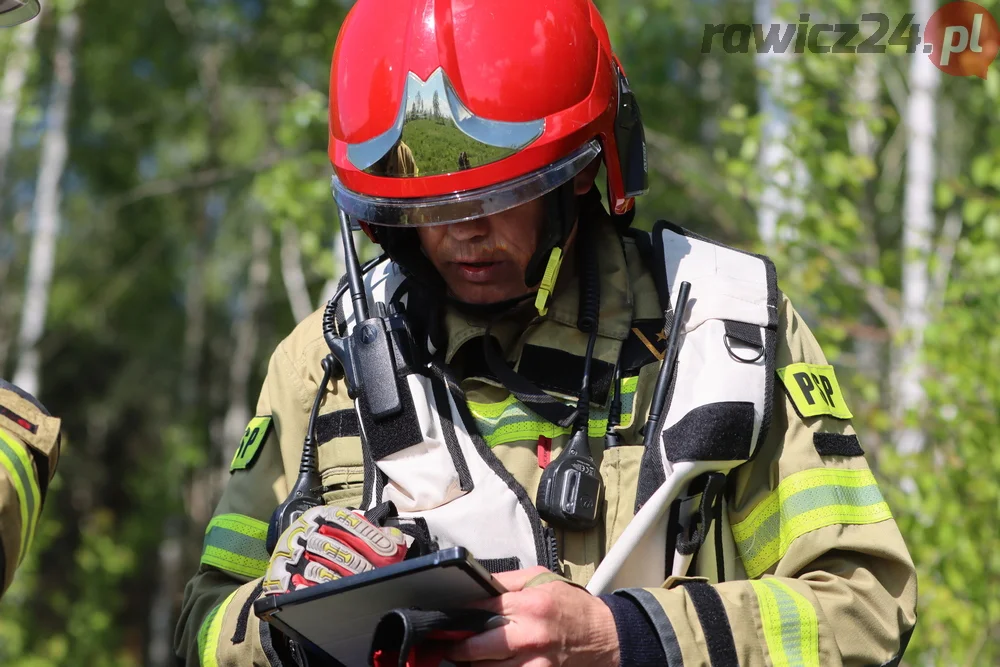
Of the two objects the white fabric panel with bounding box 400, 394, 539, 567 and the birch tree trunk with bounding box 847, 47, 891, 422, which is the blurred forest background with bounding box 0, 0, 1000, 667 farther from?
the white fabric panel with bounding box 400, 394, 539, 567

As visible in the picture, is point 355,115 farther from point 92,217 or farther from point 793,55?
point 92,217

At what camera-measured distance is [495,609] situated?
6.79ft

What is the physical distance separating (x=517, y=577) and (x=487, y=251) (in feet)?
2.33

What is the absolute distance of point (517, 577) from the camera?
85.7 inches

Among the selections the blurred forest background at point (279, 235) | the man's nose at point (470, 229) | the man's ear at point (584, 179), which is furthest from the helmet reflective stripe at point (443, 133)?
the blurred forest background at point (279, 235)

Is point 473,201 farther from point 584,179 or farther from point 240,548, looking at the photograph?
point 240,548

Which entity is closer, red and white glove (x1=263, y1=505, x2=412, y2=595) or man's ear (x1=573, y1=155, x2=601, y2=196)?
red and white glove (x1=263, y1=505, x2=412, y2=595)

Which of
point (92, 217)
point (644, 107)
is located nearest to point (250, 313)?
point (92, 217)

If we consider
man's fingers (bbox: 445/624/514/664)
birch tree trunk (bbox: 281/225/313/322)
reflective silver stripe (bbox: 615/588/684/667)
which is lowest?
birch tree trunk (bbox: 281/225/313/322)

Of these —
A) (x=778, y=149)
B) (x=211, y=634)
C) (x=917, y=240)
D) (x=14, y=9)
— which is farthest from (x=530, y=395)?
(x=778, y=149)

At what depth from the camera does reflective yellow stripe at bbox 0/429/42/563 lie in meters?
2.35

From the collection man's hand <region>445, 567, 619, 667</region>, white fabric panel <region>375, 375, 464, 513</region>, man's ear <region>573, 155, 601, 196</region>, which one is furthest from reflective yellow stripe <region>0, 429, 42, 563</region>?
man's ear <region>573, 155, 601, 196</region>

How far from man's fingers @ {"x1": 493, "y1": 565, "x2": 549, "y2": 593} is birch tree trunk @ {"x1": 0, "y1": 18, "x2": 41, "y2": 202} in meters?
8.29

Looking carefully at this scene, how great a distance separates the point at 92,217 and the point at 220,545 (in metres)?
14.8
